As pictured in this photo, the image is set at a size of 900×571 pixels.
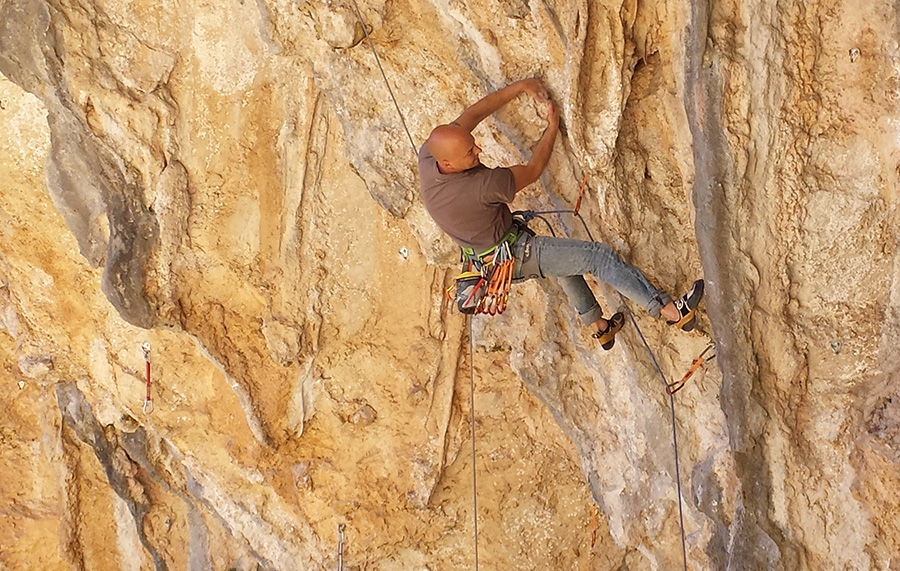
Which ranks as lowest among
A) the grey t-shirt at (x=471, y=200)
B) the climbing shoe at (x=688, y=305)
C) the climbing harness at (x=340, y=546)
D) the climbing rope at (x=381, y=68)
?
the climbing harness at (x=340, y=546)

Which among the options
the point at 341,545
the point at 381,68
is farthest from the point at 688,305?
the point at 341,545

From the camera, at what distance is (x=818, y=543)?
3.67m

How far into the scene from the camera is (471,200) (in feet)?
10.6

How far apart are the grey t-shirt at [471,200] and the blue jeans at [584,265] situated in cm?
16

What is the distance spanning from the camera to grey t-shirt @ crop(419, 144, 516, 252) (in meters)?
3.16

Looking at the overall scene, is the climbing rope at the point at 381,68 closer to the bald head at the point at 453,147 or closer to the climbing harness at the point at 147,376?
the bald head at the point at 453,147

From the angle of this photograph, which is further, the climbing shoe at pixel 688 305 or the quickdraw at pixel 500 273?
the quickdraw at pixel 500 273

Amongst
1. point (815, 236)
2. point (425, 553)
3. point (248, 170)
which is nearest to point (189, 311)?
point (248, 170)

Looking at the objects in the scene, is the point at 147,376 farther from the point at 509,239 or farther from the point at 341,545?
the point at 509,239

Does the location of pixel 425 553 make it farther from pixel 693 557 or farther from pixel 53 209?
pixel 53 209

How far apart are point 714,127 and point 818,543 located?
77.2 inches

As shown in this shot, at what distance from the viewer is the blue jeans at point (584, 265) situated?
3355mm

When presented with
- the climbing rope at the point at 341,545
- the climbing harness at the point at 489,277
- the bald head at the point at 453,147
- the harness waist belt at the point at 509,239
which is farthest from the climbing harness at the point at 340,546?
the bald head at the point at 453,147

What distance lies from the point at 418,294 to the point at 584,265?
5.65 feet
